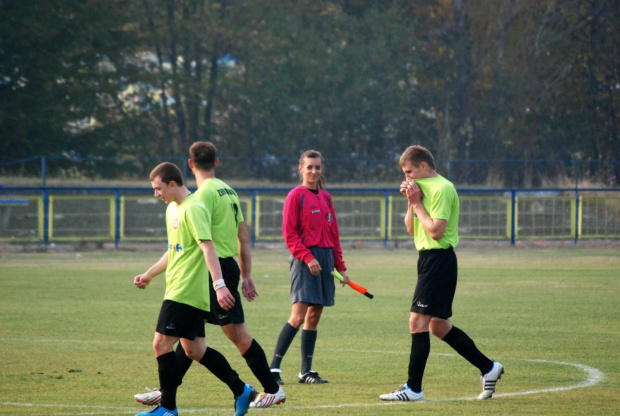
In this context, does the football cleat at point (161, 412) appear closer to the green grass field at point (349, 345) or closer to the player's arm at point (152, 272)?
the green grass field at point (349, 345)

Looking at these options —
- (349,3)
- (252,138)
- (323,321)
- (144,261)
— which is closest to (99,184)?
(252,138)

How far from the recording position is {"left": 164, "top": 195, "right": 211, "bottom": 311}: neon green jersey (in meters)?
6.75

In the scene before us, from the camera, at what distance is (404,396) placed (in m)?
7.62

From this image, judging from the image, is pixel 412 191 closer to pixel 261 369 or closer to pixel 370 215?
pixel 261 369

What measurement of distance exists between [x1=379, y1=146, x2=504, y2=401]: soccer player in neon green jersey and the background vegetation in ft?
114

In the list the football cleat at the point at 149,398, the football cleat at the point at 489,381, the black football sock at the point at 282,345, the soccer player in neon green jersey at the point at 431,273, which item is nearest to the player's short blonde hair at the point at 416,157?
the soccer player in neon green jersey at the point at 431,273

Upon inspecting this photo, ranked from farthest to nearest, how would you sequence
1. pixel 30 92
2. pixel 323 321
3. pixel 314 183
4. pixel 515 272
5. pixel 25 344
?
1. pixel 30 92
2. pixel 515 272
3. pixel 323 321
4. pixel 25 344
5. pixel 314 183

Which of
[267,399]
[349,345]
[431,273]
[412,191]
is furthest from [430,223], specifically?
[349,345]

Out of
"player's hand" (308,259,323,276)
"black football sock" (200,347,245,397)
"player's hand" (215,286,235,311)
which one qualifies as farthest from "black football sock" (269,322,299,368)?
"player's hand" (215,286,235,311)

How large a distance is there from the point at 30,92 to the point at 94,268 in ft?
73.4

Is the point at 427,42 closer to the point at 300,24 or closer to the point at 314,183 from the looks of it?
the point at 300,24

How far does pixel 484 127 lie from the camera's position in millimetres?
50438

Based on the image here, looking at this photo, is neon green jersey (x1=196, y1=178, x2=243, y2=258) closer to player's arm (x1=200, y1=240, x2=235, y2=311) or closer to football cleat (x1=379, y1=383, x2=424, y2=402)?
player's arm (x1=200, y1=240, x2=235, y2=311)

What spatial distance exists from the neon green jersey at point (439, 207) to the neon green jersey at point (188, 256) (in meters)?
1.90
